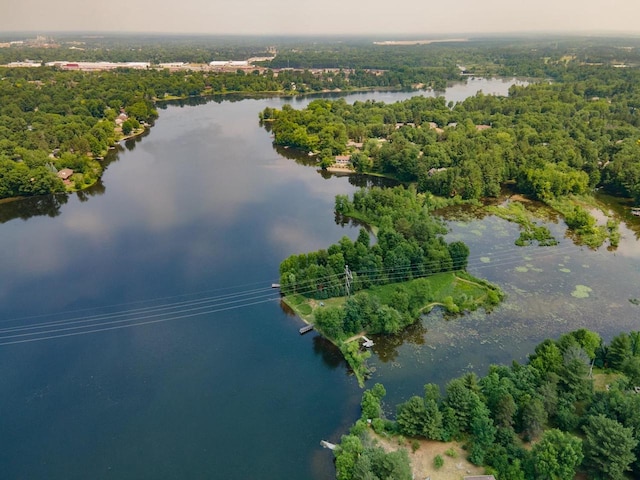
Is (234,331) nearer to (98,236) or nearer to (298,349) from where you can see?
(298,349)

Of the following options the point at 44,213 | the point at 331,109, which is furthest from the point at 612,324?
the point at 331,109

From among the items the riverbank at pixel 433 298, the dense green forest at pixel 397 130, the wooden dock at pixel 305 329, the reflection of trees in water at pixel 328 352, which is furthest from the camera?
the dense green forest at pixel 397 130

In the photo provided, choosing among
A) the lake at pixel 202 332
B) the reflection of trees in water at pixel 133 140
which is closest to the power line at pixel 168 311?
the lake at pixel 202 332

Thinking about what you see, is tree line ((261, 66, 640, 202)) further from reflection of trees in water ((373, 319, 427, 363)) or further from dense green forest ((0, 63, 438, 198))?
dense green forest ((0, 63, 438, 198))

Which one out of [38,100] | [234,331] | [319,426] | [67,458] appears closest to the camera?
[67,458]

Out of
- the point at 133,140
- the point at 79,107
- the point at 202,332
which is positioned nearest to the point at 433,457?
the point at 202,332

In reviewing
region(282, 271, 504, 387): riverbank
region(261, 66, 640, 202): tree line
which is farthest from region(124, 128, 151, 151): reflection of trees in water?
region(282, 271, 504, 387): riverbank

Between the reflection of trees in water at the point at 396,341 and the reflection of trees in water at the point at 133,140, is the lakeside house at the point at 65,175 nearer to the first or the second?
the reflection of trees in water at the point at 133,140
